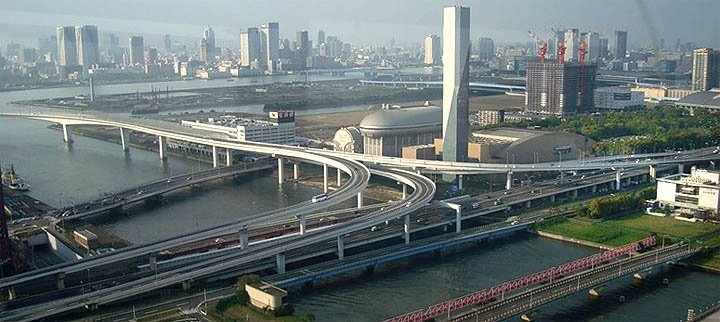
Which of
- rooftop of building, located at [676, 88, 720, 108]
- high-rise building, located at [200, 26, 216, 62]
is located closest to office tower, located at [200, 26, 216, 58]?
high-rise building, located at [200, 26, 216, 62]

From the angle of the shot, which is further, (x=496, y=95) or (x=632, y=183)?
(x=496, y=95)

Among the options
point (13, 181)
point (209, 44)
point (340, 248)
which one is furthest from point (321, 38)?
point (340, 248)

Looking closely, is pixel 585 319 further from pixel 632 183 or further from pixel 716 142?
pixel 716 142

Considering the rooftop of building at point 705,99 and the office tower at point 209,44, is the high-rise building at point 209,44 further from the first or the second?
the rooftop of building at point 705,99

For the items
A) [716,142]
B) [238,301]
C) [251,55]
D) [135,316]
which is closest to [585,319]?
[238,301]

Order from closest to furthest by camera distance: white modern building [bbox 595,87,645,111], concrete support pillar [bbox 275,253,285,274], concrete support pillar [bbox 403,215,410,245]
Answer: concrete support pillar [bbox 275,253,285,274]
concrete support pillar [bbox 403,215,410,245]
white modern building [bbox 595,87,645,111]

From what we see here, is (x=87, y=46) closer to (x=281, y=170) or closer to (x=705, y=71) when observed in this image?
(x=281, y=170)

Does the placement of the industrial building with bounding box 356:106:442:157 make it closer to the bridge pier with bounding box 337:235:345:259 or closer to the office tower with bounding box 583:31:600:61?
the bridge pier with bounding box 337:235:345:259
